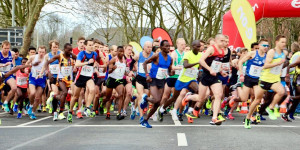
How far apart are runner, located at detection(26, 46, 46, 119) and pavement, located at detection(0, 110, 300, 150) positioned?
48.2 inches

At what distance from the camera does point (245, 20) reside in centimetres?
1565

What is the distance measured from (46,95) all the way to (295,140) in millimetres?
10682

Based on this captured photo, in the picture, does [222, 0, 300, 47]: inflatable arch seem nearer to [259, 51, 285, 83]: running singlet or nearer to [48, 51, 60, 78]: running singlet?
[259, 51, 285, 83]: running singlet

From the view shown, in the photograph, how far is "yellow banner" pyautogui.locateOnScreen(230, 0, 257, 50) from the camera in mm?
14852

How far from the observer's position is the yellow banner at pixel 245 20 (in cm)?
1485

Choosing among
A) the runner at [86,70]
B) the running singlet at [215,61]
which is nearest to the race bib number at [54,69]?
the runner at [86,70]

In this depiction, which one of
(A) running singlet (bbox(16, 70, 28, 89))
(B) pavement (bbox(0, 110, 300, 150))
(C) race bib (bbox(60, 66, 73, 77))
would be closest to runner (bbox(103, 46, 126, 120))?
(C) race bib (bbox(60, 66, 73, 77))

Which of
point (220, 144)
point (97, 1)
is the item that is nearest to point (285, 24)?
point (97, 1)

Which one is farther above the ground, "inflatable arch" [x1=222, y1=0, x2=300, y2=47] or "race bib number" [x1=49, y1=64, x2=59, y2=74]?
"inflatable arch" [x1=222, y1=0, x2=300, y2=47]

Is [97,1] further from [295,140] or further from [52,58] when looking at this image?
[295,140]

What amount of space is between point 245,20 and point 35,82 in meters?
6.81

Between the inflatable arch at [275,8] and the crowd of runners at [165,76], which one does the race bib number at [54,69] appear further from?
the inflatable arch at [275,8]

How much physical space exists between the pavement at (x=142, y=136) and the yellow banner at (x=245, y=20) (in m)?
4.50

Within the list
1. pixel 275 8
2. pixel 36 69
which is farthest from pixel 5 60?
pixel 275 8
